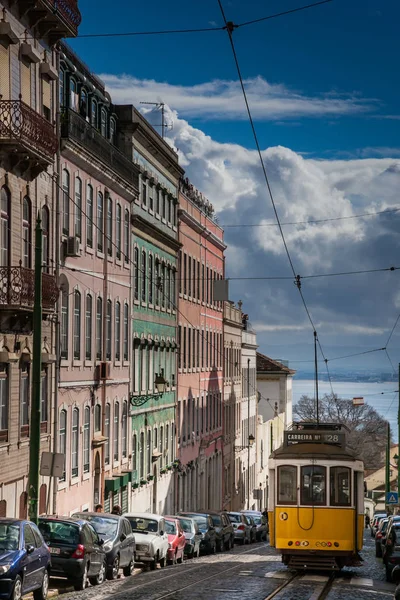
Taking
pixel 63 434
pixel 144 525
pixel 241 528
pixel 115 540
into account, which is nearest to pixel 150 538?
pixel 144 525

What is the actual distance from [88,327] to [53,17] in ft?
40.7

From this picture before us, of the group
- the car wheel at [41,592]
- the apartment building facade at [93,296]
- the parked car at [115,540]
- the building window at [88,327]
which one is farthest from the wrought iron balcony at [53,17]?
the car wheel at [41,592]

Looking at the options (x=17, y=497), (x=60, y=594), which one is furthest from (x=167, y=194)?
(x=60, y=594)

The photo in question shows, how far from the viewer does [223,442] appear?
8306cm

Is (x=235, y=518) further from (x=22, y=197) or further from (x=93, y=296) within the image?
(x=22, y=197)

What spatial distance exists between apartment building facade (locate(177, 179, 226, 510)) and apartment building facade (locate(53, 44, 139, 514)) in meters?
15.6

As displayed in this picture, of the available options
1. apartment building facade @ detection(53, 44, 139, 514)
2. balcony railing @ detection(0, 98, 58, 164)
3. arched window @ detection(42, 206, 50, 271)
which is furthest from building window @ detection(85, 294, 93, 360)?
balcony railing @ detection(0, 98, 58, 164)

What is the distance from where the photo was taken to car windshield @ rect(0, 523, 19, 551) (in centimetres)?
2178

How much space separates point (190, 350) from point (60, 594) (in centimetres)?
4563

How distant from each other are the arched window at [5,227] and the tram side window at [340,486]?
1023cm

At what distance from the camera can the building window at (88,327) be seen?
44431 mm

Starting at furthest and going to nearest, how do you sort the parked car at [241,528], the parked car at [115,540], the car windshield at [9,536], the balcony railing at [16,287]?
1. the parked car at [241,528]
2. the balcony railing at [16,287]
3. the parked car at [115,540]
4. the car windshield at [9,536]

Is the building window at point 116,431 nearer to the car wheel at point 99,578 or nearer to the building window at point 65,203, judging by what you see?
the building window at point 65,203

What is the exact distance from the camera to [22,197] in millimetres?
35438
